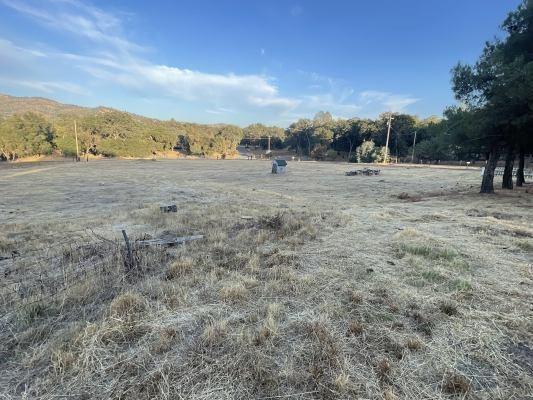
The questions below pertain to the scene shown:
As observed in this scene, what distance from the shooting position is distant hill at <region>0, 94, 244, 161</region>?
5847 centimetres

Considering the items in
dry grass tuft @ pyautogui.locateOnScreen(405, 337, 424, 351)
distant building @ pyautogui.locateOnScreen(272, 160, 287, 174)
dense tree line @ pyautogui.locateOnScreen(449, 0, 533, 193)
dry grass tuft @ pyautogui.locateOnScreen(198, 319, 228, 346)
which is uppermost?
dense tree line @ pyautogui.locateOnScreen(449, 0, 533, 193)

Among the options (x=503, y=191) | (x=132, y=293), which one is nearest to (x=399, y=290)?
(x=132, y=293)

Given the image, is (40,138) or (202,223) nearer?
(202,223)

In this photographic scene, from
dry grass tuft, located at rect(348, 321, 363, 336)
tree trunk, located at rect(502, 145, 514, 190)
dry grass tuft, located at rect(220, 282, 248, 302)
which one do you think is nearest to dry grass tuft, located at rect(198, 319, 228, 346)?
dry grass tuft, located at rect(220, 282, 248, 302)

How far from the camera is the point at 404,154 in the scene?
202 ft

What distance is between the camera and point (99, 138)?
67562 mm

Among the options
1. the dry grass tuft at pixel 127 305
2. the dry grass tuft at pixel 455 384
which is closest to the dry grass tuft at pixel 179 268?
the dry grass tuft at pixel 127 305

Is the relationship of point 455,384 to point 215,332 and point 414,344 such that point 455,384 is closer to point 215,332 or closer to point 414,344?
point 414,344

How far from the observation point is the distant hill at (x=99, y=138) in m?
58.5

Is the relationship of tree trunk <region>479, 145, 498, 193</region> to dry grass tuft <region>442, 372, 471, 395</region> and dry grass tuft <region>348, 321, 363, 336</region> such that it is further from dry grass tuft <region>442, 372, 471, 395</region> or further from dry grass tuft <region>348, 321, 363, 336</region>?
dry grass tuft <region>442, 372, 471, 395</region>

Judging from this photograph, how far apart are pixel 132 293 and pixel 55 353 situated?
123cm

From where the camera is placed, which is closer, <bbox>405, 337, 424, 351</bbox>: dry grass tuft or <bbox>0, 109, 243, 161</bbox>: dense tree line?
<bbox>405, 337, 424, 351</bbox>: dry grass tuft

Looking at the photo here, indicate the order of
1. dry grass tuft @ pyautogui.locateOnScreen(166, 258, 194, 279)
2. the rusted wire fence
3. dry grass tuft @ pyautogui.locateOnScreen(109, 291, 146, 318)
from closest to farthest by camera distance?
dry grass tuft @ pyautogui.locateOnScreen(109, 291, 146, 318) → the rusted wire fence → dry grass tuft @ pyautogui.locateOnScreen(166, 258, 194, 279)

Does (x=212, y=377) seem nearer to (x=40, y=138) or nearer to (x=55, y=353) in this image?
(x=55, y=353)
